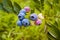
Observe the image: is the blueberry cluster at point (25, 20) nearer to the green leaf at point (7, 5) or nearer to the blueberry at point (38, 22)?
the blueberry at point (38, 22)

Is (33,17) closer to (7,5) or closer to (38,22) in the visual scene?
(38,22)

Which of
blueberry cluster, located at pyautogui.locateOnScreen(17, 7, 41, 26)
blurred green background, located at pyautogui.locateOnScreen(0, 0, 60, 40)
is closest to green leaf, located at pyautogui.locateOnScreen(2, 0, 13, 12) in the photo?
blurred green background, located at pyautogui.locateOnScreen(0, 0, 60, 40)

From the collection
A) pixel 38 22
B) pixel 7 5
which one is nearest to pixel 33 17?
pixel 38 22

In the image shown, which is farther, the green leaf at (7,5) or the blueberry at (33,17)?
the green leaf at (7,5)

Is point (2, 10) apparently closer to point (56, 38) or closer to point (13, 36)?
point (13, 36)

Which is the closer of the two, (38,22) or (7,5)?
(38,22)

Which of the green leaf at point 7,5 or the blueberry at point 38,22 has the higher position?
the green leaf at point 7,5

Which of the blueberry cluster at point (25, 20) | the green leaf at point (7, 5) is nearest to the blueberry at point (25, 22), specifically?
the blueberry cluster at point (25, 20)

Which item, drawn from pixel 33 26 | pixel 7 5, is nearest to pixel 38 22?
pixel 33 26

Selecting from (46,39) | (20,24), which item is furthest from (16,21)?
(46,39)
